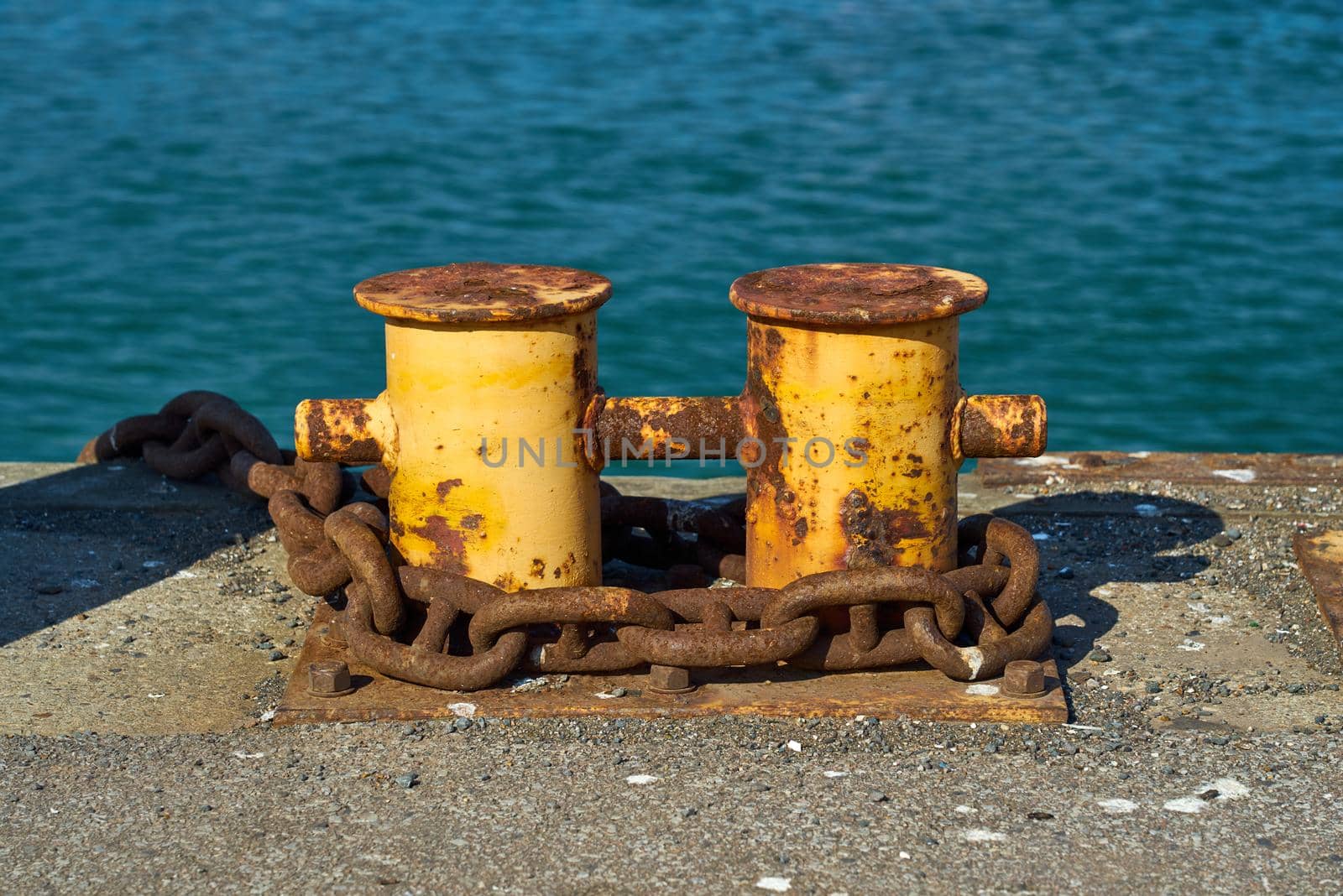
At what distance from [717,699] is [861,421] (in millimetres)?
826

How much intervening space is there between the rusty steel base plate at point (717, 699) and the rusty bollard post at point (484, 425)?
37cm

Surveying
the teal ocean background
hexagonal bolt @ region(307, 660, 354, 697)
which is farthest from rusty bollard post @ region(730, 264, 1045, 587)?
the teal ocean background

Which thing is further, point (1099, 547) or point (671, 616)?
point (1099, 547)

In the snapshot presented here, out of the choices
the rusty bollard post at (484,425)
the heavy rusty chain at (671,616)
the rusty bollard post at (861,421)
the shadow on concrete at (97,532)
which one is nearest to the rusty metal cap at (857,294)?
the rusty bollard post at (861,421)

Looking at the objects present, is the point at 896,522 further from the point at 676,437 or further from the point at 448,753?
the point at 448,753

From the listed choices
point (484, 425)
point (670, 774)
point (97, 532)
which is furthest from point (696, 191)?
point (670, 774)

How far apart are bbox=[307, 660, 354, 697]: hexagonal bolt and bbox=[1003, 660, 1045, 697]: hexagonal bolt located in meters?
1.74

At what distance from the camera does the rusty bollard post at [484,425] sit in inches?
174

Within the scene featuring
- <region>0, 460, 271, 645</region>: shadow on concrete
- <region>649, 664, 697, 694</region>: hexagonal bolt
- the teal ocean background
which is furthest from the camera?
the teal ocean background

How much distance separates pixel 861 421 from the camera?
14.4 ft

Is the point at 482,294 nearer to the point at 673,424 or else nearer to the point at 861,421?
the point at 673,424

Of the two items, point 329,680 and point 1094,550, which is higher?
point 329,680

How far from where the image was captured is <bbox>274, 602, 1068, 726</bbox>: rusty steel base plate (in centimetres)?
429

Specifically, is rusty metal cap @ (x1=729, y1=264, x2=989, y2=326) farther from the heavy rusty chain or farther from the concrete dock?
the concrete dock
